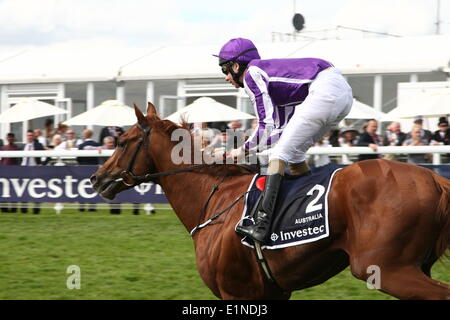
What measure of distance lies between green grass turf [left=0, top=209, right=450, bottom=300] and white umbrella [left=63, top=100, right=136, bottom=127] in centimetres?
293

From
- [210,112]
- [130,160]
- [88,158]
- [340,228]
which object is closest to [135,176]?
[130,160]

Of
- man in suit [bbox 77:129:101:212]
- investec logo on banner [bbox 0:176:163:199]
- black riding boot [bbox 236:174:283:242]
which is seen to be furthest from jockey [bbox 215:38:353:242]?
man in suit [bbox 77:129:101:212]

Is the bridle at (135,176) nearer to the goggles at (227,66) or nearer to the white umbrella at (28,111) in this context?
the goggles at (227,66)

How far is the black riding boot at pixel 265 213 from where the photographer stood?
13.7 ft

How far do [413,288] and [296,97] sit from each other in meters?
1.32

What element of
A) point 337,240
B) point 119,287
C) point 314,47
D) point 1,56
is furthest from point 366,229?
point 1,56

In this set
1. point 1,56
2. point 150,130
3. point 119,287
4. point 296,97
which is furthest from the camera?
point 1,56

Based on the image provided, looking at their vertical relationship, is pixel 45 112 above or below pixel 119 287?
above

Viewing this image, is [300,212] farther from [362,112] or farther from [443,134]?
[362,112]

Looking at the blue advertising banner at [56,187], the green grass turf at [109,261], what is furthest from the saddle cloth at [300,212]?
the blue advertising banner at [56,187]

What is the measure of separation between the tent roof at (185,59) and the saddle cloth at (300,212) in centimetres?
855

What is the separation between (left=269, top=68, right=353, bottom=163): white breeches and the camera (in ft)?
14.1

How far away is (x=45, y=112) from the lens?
13.9m

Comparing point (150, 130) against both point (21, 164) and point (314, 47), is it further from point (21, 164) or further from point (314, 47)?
point (314, 47)
